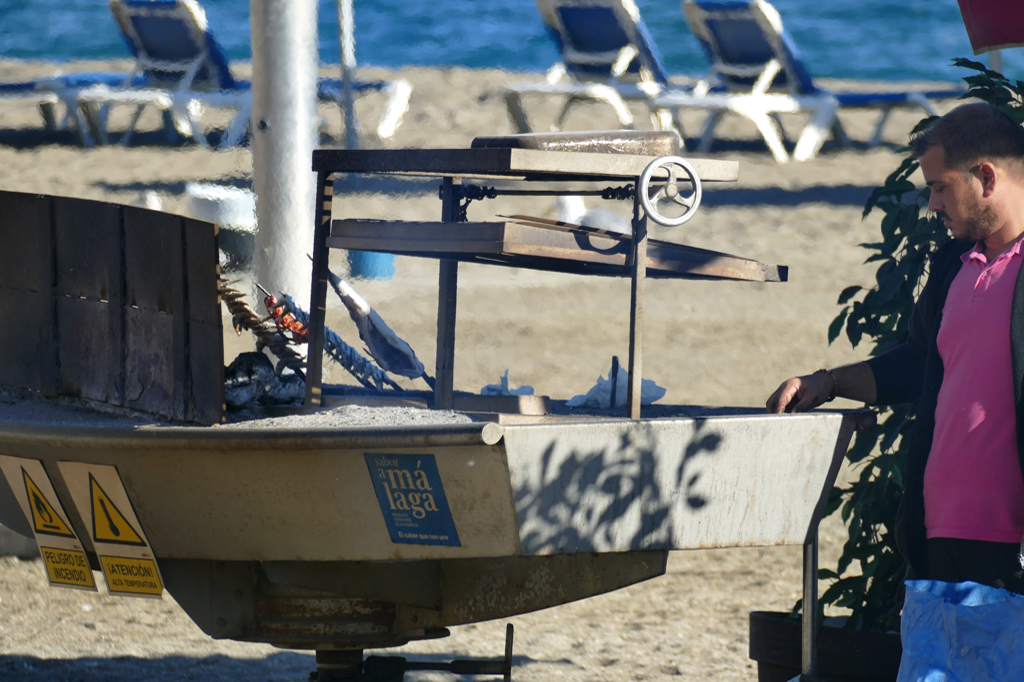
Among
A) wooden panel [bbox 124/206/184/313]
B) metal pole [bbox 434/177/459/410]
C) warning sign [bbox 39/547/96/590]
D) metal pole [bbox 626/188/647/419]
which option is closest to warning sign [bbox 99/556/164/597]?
warning sign [bbox 39/547/96/590]

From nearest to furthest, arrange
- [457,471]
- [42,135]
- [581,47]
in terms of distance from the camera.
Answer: [457,471]
[42,135]
[581,47]

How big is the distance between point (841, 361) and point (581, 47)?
24.5ft

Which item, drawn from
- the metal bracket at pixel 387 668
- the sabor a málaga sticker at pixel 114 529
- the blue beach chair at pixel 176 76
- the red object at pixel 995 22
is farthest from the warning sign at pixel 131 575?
the blue beach chair at pixel 176 76

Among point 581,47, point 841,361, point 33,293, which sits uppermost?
point 581,47

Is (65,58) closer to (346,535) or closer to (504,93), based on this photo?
(504,93)

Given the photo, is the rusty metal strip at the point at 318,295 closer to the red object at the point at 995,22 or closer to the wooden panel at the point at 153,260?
the wooden panel at the point at 153,260

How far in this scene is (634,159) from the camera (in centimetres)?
258

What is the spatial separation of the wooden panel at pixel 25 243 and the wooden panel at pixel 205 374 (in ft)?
2.00

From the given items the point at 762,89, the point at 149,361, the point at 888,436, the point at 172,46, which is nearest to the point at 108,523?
the point at 149,361

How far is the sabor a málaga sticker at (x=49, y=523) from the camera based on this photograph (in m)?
2.69

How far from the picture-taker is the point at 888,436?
3.32 m

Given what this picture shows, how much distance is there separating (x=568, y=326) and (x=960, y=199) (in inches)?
229

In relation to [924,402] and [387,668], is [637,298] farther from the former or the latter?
[387,668]

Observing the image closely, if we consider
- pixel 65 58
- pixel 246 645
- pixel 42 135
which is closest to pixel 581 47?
pixel 42 135
